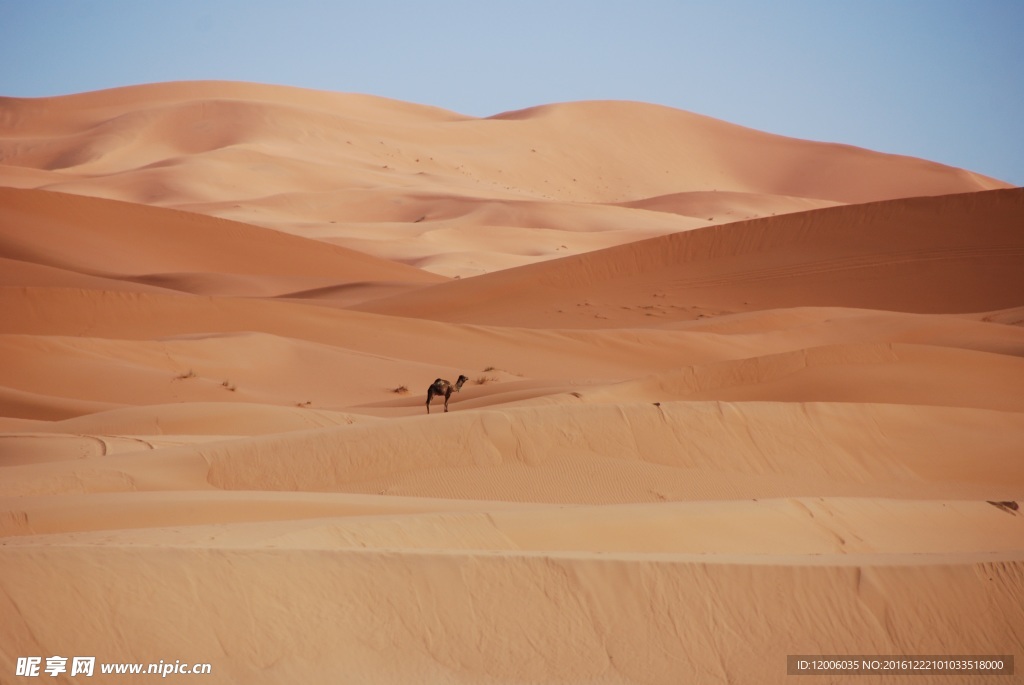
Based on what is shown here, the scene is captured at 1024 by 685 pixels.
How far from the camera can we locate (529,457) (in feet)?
29.3

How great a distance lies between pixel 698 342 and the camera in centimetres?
2077

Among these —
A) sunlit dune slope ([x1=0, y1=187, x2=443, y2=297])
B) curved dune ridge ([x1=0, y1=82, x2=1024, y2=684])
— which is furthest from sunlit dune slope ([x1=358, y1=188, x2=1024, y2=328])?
sunlit dune slope ([x1=0, y1=187, x2=443, y2=297])

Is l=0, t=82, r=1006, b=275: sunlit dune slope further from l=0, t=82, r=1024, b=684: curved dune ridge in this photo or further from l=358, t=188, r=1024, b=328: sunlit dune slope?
l=0, t=82, r=1024, b=684: curved dune ridge

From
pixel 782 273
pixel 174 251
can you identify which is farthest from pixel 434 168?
pixel 782 273

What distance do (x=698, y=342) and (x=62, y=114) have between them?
88777 mm

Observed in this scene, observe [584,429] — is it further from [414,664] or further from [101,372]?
[101,372]

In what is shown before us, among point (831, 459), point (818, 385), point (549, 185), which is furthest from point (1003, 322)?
point (549, 185)

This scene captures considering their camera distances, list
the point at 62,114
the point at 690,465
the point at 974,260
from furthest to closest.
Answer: the point at 62,114, the point at 974,260, the point at 690,465

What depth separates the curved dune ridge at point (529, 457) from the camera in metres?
4.55

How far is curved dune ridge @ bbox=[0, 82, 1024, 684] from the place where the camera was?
4.55 m

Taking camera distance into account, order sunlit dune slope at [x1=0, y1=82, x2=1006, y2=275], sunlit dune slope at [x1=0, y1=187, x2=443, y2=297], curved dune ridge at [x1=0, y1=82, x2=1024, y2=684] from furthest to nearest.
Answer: sunlit dune slope at [x1=0, y1=82, x2=1006, y2=275]
sunlit dune slope at [x1=0, y1=187, x2=443, y2=297]
curved dune ridge at [x1=0, y1=82, x2=1024, y2=684]

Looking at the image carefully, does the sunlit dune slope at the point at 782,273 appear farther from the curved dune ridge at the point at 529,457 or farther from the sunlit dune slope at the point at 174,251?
the sunlit dune slope at the point at 174,251

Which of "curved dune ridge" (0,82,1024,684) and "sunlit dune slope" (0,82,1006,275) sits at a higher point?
"sunlit dune slope" (0,82,1006,275)

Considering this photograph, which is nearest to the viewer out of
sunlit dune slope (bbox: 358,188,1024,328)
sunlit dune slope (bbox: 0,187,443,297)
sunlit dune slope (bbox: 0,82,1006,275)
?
sunlit dune slope (bbox: 358,188,1024,328)
